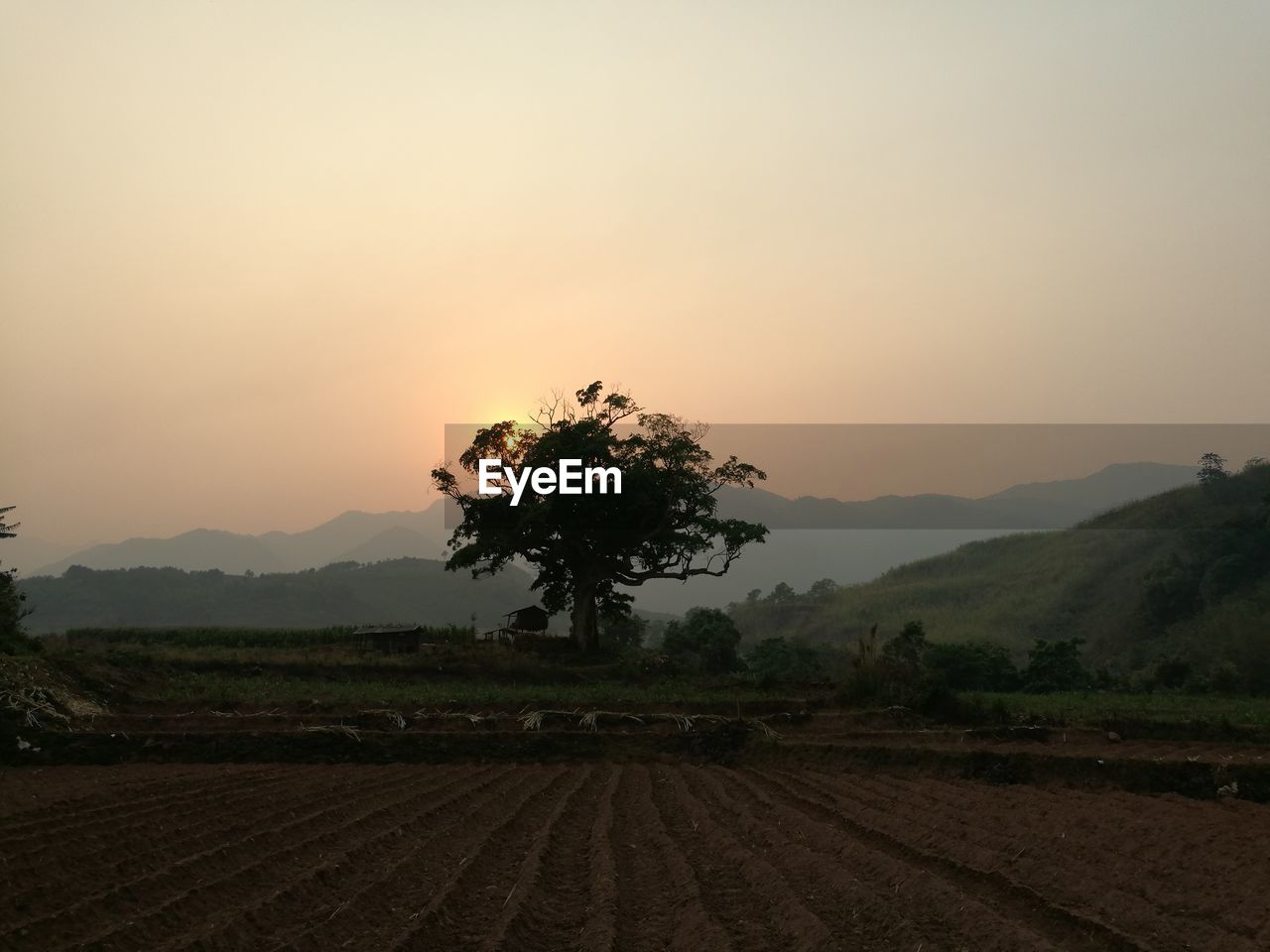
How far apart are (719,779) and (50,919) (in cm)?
990

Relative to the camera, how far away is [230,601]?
9600 cm

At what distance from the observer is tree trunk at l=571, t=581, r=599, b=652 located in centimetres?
3581

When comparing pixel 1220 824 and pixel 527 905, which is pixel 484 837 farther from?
pixel 1220 824

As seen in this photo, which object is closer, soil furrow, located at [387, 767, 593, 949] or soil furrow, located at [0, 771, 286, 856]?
soil furrow, located at [387, 767, 593, 949]

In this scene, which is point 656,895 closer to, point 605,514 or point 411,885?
point 411,885

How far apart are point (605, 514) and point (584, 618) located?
450cm

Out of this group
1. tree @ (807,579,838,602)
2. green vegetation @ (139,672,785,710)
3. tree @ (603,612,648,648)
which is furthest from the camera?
tree @ (807,579,838,602)

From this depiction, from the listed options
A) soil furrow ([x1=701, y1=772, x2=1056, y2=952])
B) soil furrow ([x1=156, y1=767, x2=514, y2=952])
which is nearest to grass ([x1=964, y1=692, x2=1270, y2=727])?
soil furrow ([x1=701, y1=772, x2=1056, y2=952])

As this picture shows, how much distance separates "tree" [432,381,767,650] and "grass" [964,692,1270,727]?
14015 millimetres

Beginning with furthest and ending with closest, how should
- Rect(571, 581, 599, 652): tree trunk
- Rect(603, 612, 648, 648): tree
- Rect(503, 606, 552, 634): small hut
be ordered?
Rect(603, 612, 648, 648): tree < Rect(503, 606, 552, 634): small hut < Rect(571, 581, 599, 652): tree trunk

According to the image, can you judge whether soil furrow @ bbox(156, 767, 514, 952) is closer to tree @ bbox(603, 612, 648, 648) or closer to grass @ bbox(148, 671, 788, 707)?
grass @ bbox(148, 671, 788, 707)

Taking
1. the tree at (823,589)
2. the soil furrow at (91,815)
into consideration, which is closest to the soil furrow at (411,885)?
the soil furrow at (91,815)

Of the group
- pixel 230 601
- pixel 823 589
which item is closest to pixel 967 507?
pixel 823 589

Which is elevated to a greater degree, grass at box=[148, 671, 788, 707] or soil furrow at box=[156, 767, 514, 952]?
soil furrow at box=[156, 767, 514, 952]
